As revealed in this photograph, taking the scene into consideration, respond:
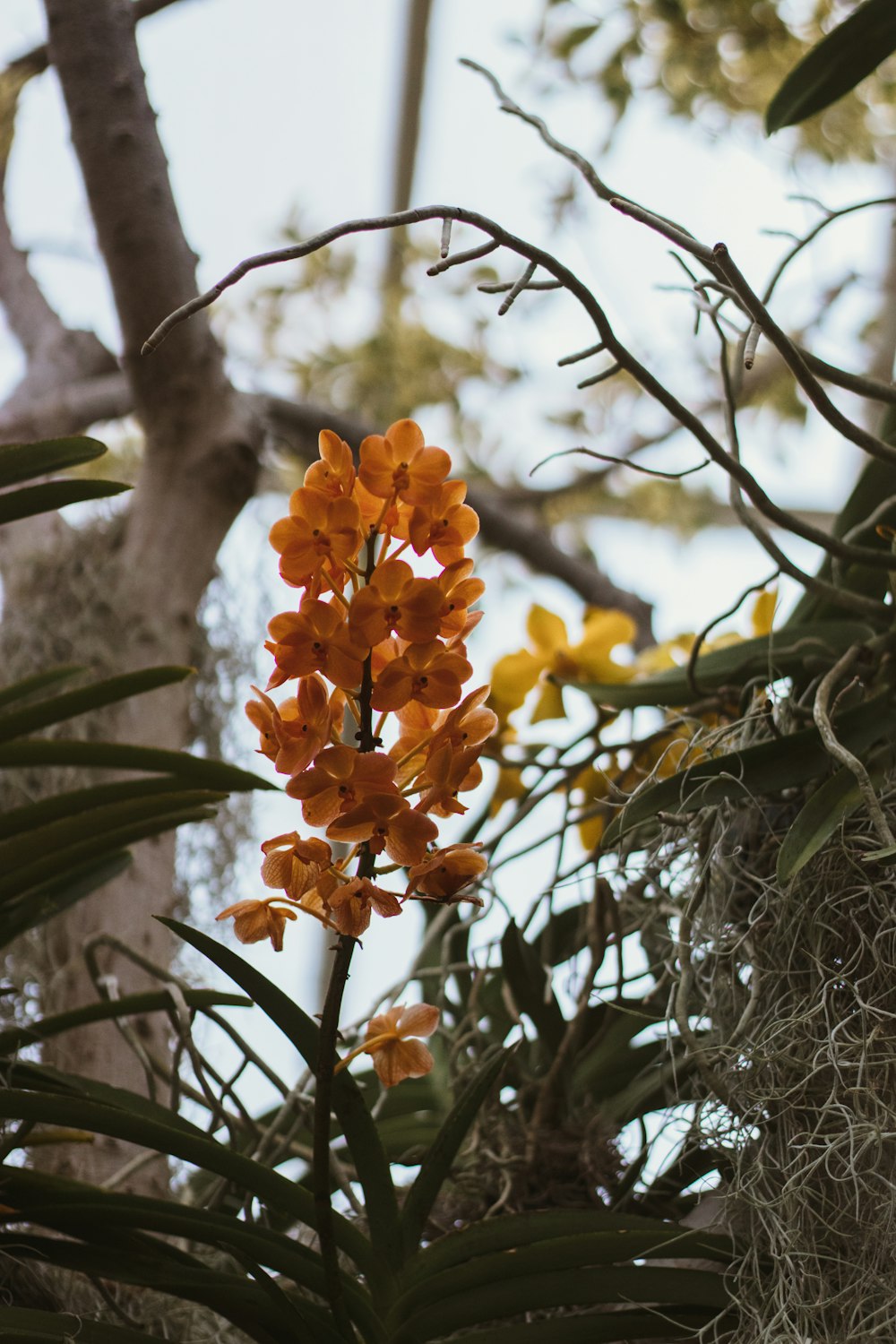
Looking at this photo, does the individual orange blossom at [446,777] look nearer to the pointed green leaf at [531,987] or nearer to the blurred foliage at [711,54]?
the pointed green leaf at [531,987]

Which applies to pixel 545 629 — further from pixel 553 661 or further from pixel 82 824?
pixel 82 824

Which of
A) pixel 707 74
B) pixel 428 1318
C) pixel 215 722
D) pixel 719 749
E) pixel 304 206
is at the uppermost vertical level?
pixel 304 206

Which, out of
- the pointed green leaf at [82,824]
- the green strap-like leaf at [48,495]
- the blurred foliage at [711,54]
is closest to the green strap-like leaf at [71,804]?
the pointed green leaf at [82,824]

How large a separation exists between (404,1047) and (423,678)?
0.41 ft

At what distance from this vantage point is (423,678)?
1.45 feet

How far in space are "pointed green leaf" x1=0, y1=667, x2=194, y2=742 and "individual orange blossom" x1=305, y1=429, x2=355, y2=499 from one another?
0.54ft

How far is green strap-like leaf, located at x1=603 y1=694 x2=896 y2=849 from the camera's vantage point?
57cm

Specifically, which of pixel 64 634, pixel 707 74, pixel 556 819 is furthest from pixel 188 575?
pixel 707 74

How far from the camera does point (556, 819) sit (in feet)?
2.60

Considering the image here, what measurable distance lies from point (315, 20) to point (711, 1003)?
6.38 ft

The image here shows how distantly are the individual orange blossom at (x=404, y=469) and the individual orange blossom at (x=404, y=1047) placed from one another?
177mm

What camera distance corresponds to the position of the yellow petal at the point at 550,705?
809mm

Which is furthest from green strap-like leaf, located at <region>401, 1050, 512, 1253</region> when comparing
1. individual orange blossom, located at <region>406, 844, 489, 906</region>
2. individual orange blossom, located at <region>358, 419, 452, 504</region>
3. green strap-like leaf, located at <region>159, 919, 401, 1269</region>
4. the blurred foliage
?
the blurred foliage

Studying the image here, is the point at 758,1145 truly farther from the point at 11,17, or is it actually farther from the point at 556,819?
the point at 11,17
